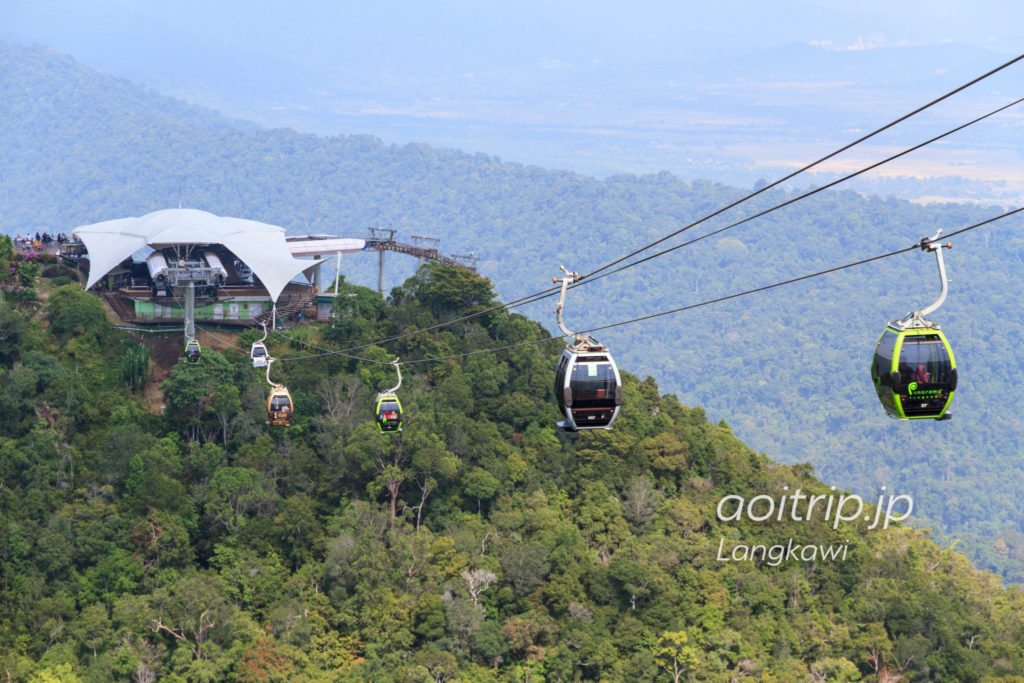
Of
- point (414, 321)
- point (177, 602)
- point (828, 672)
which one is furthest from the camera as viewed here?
point (414, 321)

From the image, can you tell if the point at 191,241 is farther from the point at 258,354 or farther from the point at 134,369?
the point at 258,354

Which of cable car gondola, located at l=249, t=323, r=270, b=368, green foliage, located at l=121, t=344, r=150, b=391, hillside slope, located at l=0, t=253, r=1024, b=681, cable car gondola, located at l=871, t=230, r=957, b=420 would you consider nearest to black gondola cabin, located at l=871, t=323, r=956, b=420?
cable car gondola, located at l=871, t=230, r=957, b=420

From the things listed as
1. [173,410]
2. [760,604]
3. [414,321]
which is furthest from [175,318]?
[760,604]

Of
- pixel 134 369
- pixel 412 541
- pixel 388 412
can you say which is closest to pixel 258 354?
pixel 412 541

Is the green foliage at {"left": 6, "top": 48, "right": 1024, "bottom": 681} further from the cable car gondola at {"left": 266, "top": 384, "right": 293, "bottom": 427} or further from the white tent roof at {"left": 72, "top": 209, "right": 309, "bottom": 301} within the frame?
the cable car gondola at {"left": 266, "top": 384, "right": 293, "bottom": 427}

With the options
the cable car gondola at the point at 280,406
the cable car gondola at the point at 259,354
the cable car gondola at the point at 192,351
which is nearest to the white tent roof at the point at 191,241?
the cable car gondola at the point at 192,351

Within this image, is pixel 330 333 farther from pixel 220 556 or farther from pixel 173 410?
pixel 220 556
